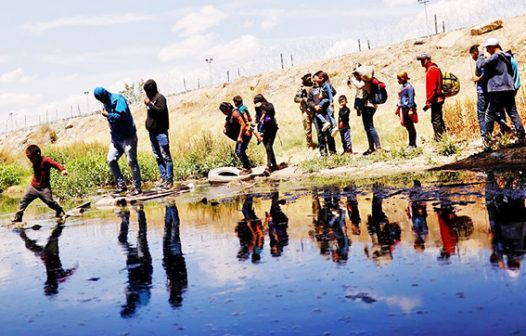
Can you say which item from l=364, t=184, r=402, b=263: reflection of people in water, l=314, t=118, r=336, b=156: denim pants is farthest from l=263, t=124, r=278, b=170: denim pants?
l=364, t=184, r=402, b=263: reflection of people in water

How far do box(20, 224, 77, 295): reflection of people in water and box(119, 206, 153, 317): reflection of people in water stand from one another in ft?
2.21

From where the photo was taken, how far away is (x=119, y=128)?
14.1 metres

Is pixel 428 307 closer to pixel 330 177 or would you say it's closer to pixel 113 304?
pixel 113 304

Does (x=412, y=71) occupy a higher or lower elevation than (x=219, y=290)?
higher

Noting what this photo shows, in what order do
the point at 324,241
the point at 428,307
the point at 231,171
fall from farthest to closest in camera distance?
1. the point at 231,171
2. the point at 324,241
3. the point at 428,307

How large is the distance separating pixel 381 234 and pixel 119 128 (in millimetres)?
8185

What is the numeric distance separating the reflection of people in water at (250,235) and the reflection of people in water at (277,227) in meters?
0.12

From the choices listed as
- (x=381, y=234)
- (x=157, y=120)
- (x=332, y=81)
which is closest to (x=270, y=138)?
(x=157, y=120)

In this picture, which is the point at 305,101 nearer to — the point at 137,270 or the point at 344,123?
the point at 344,123

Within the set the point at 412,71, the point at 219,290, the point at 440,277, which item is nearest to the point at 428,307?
the point at 440,277

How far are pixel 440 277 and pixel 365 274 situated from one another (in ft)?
2.07

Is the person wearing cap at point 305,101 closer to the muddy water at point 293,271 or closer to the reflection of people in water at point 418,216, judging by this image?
the reflection of people in water at point 418,216

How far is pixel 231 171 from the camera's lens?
17.9m

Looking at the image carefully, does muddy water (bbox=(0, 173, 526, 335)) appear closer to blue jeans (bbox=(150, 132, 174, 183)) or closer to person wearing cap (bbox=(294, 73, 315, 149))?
blue jeans (bbox=(150, 132, 174, 183))
